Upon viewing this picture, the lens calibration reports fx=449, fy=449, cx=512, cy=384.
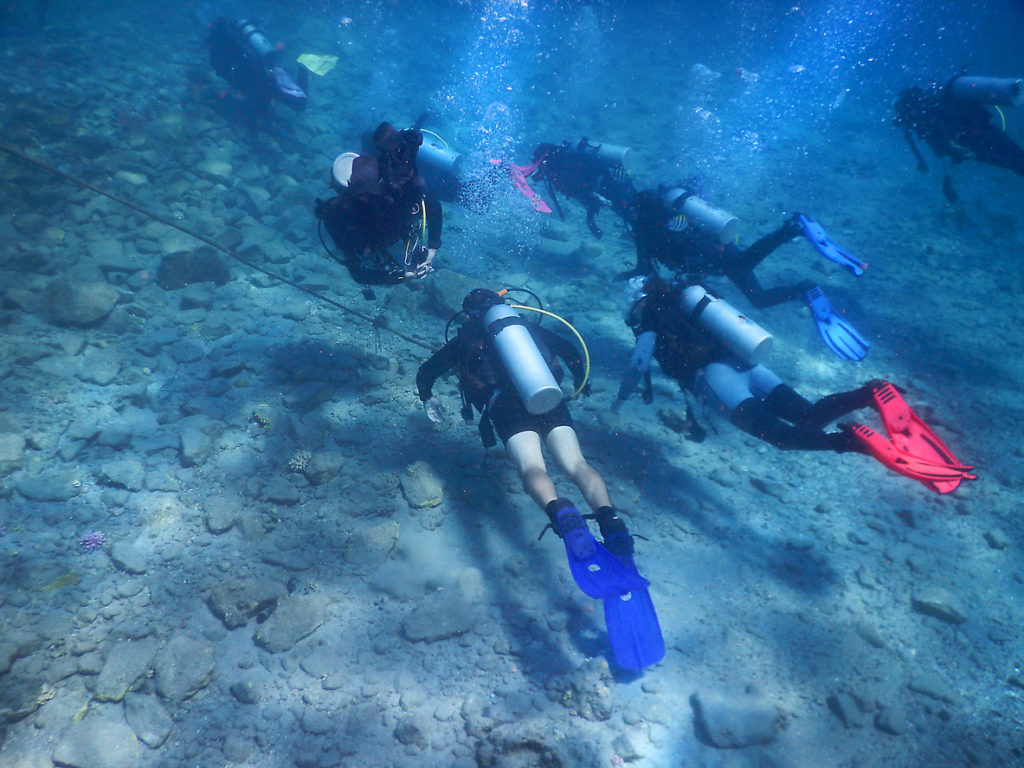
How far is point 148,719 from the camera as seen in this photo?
3135mm

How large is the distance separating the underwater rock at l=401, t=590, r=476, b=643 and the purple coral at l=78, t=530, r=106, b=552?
114 inches

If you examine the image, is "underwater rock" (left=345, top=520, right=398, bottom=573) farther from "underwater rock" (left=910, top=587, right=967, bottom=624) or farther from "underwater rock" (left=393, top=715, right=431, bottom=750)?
"underwater rock" (left=910, top=587, right=967, bottom=624)

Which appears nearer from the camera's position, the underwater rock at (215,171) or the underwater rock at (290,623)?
the underwater rock at (290,623)

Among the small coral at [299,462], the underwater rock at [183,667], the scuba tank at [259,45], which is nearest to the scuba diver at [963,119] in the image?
the small coral at [299,462]

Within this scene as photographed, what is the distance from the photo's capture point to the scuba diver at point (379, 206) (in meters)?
4.29

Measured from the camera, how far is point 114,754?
299 centimetres

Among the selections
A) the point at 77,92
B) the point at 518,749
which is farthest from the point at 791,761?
the point at 77,92

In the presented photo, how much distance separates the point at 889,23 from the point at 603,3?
2970 centimetres

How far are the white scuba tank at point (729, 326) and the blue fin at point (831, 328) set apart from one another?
2.43 meters

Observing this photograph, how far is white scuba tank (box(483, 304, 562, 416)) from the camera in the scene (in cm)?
371

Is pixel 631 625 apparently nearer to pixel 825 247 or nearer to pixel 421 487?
pixel 421 487

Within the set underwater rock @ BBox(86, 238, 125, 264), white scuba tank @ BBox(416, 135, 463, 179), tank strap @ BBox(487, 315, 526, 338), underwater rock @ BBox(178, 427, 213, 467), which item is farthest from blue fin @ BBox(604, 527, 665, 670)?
underwater rock @ BBox(86, 238, 125, 264)

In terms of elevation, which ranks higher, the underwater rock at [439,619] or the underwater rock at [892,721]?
the underwater rock at [892,721]

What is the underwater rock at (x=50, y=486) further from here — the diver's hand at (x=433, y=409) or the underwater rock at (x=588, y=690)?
the underwater rock at (x=588, y=690)
